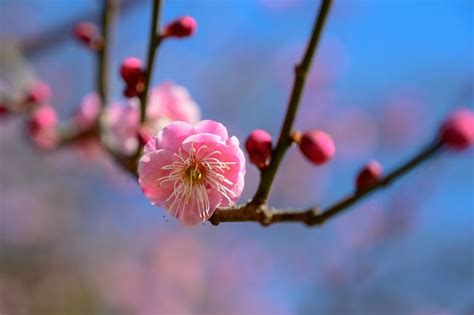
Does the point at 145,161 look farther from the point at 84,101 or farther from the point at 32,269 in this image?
the point at 32,269

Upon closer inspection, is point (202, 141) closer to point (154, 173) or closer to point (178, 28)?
point (154, 173)

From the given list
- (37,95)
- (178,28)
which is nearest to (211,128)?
(178,28)

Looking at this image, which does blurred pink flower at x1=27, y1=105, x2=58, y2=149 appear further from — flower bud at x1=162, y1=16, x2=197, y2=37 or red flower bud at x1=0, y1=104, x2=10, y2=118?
flower bud at x1=162, y1=16, x2=197, y2=37

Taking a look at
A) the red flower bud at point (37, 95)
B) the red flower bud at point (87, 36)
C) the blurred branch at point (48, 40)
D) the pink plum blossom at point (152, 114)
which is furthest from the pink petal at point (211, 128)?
the blurred branch at point (48, 40)

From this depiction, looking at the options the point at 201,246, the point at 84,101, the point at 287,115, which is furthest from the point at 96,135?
the point at 201,246

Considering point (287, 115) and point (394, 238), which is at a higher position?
point (287, 115)

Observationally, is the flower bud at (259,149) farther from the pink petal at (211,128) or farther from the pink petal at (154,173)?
the pink petal at (154,173)
